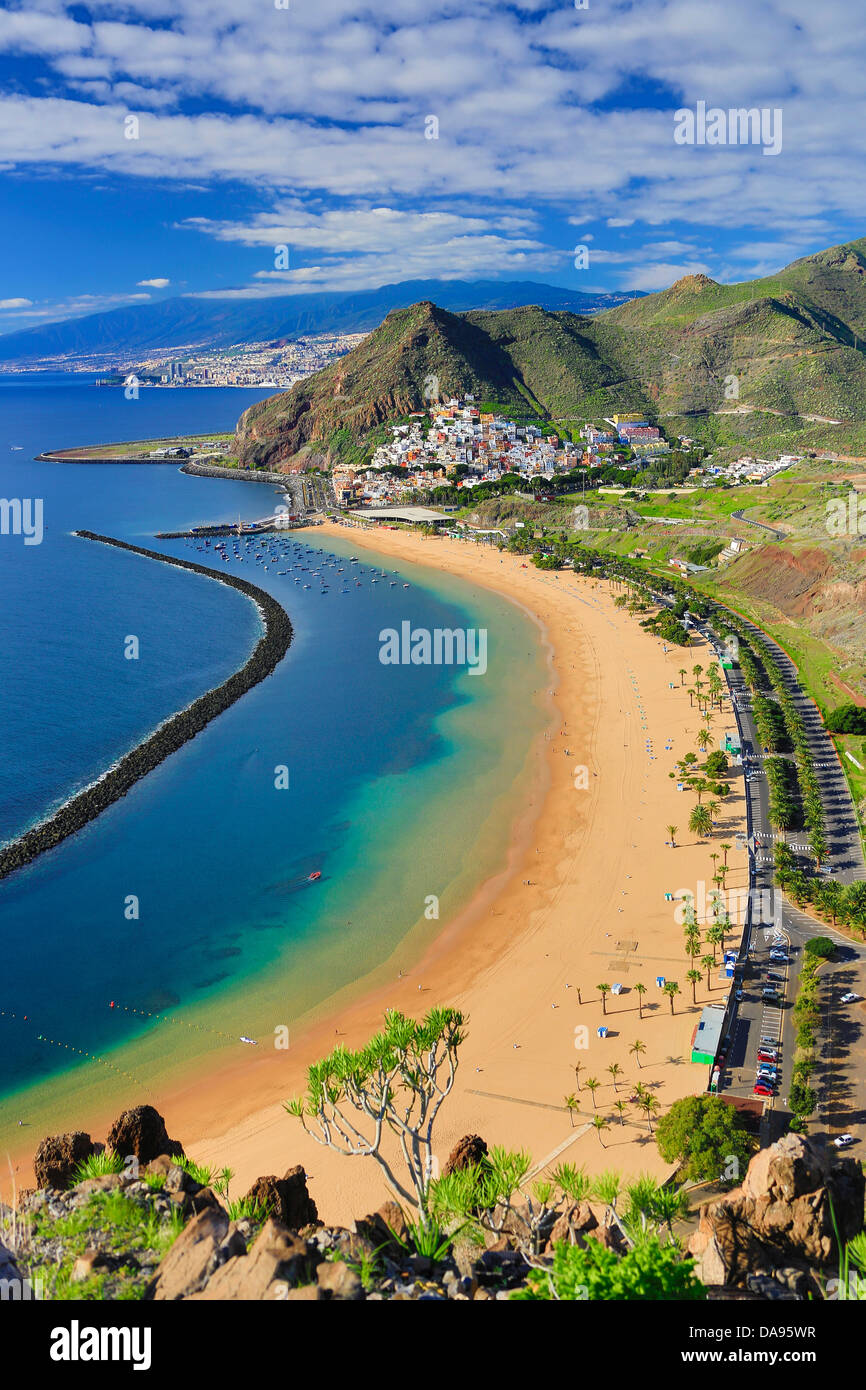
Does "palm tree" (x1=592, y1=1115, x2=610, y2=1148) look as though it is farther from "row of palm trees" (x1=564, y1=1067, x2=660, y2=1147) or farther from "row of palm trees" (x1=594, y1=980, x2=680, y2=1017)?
"row of palm trees" (x1=594, y1=980, x2=680, y2=1017)

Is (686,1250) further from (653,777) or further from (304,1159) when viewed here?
(653,777)

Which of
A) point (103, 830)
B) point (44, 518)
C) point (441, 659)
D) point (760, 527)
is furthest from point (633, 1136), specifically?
point (44, 518)

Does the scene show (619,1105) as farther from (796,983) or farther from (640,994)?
(796,983)

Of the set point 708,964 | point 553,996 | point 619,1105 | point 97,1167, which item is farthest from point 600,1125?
point 97,1167

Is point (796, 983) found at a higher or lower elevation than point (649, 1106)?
higher

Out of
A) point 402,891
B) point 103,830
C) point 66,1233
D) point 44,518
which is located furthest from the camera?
point 44,518

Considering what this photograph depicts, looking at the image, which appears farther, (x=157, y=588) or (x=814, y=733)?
(x=157, y=588)
